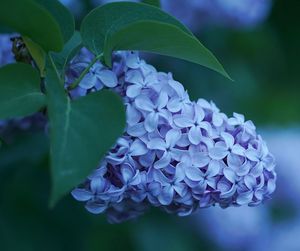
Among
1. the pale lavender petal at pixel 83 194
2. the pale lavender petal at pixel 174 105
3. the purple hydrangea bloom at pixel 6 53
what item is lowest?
the purple hydrangea bloom at pixel 6 53

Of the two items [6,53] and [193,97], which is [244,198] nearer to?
[6,53]

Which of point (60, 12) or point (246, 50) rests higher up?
point (60, 12)

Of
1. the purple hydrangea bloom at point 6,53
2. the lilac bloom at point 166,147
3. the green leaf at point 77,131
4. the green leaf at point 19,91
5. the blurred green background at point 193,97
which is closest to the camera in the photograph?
the green leaf at point 77,131

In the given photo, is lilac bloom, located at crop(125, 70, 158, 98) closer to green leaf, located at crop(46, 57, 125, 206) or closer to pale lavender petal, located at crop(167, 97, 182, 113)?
pale lavender petal, located at crop(167, 97, 182, 113)

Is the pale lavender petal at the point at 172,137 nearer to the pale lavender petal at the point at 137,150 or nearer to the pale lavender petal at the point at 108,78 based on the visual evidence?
the pale lavender petal at the point at 137,150

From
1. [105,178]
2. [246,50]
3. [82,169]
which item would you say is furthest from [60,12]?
[246,50]

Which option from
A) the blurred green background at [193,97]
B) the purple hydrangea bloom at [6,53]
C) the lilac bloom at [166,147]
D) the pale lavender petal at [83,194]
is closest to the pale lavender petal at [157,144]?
the lilac bloom at [166,147]

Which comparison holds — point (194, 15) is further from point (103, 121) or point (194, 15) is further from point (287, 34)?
point (103, 121)

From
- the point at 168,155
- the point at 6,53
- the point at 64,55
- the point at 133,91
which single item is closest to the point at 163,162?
the point at 168,155
